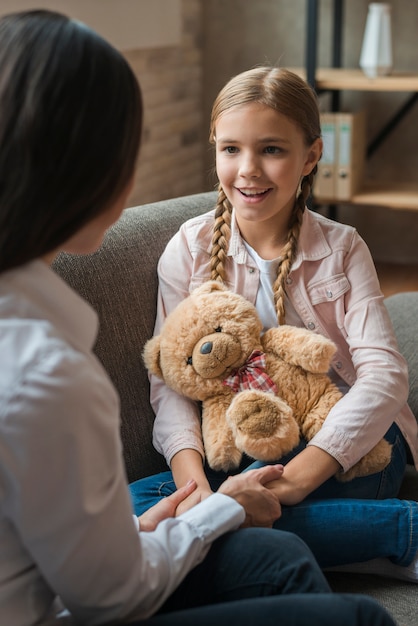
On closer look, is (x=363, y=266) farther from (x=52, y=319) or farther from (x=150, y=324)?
(x=52, y=319)

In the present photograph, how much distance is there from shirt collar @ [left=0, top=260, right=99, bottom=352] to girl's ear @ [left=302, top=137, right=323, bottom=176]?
2.54 ft

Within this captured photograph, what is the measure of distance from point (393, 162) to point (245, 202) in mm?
2371

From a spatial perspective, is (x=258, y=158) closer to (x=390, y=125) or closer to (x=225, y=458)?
(x=225, y=458)

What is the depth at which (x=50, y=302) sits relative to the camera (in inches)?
31.5

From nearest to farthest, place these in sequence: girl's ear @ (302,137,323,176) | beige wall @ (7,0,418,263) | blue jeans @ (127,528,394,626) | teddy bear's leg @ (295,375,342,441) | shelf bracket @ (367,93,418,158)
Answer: blue jeans @ (127,528,394,626) < teddy bear's leg @ (295,375,342,441) < girl's ear @ (302,137,323,176) < beige wall @ (7,0,418,263) < shelf bracket @ (367,93,418,158)

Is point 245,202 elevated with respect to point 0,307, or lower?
lower

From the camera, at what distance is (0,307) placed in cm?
76

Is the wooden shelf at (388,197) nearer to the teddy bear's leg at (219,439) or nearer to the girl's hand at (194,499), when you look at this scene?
the teddy bear's leg at (219,439)

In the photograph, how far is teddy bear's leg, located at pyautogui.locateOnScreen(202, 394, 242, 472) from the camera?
133 cm

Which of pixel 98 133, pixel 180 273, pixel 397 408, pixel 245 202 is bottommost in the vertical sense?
pixel 397 408

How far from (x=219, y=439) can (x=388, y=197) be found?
2.17m

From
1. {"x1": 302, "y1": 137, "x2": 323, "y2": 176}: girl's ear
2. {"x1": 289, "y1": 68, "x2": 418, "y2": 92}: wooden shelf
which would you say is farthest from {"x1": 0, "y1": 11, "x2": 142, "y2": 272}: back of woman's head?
{"x1": 289, "y1": 68, "x2": 418, "y2": 92}: wooden shelf

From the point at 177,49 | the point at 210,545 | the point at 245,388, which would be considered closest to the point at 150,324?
the point at 245,388

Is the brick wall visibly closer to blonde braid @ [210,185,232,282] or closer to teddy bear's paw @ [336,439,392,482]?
blonde braid @ [210,185,232,282]
